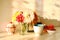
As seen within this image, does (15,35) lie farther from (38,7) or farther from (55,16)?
(55,16)

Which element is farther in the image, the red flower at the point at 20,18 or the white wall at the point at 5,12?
the white wall at the point at 5,12

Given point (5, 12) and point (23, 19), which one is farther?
point (5, 12)

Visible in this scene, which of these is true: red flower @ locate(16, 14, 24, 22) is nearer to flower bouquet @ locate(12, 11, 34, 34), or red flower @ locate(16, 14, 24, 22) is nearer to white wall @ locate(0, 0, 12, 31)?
flower bouquet @ locate(12, 11, 34, 34)

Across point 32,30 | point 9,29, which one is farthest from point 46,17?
point 9,29

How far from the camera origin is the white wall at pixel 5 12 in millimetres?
1761

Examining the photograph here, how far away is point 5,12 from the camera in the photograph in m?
1.79

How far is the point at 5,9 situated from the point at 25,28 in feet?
1.15

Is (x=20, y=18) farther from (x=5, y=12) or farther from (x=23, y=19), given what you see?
(x=5, y=12)

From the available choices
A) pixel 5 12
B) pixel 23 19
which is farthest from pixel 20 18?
pixel 5 12

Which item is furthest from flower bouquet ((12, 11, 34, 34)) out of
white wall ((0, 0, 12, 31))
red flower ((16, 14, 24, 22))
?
white wall ((0, 0, 12, 31))

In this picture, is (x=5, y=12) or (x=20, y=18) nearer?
(x=20, y=18)

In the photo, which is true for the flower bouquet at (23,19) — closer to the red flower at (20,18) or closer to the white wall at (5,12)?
the red flower at (20,18)

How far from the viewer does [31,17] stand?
68.4 inches

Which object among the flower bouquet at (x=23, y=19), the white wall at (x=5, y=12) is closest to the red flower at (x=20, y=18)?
the flower bouquet at (x=23, y=19)
